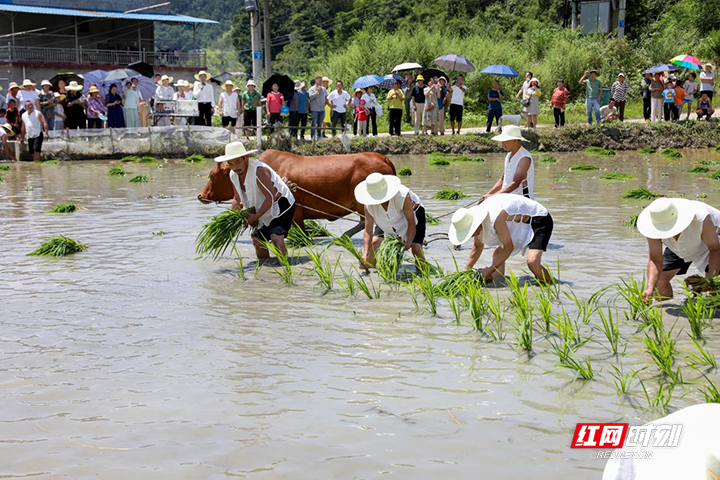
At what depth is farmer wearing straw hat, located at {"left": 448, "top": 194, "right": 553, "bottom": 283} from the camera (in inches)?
268

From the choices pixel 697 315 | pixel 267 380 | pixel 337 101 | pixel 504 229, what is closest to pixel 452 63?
pixel 337 101

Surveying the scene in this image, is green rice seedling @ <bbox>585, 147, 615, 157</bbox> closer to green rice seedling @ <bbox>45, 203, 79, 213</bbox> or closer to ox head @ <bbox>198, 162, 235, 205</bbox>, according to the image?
green rice seedling @ <bbox>45, 203, 79, 213</bbox>

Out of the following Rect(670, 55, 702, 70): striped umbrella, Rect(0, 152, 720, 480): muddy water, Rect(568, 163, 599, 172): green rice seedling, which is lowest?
Rect(0, 152, 720, 480): muddy water

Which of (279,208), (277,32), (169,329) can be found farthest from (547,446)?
(277,32)

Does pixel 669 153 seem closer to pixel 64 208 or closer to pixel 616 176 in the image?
pixel 616 176

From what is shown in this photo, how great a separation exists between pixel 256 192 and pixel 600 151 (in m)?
14.1

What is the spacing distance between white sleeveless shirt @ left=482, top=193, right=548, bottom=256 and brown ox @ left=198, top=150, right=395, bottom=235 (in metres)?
2.70

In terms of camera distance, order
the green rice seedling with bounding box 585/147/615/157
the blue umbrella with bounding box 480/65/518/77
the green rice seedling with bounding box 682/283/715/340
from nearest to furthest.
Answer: the green rice seedling with bounding box 682/283/715/340 < the green rice seedling with bounding box 585/147/615/157 < the blue umbrella with bounding box 480/65/518/77

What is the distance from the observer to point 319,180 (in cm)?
952

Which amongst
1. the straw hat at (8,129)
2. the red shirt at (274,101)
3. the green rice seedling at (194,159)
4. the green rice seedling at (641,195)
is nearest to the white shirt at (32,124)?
the straw hat at (8,129)

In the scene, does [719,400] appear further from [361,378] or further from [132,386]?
[132,386]

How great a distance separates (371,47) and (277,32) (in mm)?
30630

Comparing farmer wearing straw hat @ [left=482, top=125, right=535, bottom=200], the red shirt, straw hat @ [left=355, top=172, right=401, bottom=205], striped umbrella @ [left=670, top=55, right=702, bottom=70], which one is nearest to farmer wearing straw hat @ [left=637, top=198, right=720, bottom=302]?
straw hat @ [left=355, top=172, right=401, bottom=205]

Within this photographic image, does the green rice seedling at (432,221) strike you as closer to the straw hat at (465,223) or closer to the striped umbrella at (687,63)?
the straw hat at (465,223)
